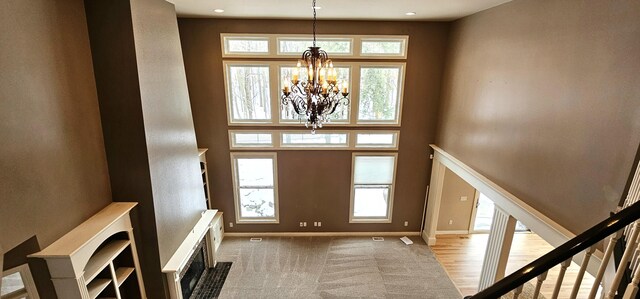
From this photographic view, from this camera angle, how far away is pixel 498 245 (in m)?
4.84

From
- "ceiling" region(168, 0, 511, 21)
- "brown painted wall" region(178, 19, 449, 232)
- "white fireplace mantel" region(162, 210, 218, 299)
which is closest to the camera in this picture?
"white fireplace mantel" region(162, 210, 218, 299)

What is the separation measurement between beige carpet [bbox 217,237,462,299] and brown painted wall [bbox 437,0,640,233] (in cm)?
284

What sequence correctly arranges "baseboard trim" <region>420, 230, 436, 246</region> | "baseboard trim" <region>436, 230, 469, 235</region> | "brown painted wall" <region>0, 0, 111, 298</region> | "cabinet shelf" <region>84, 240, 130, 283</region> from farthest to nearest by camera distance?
"baseboard trim" <region>436, 230, 469, 235</region>, "baseboard trim" <region>420, 230, 436, 246</region>, "cabinet shelf" <region>84, 240, 130, 283</region>, "brown painted wall" <region>0, 0, 111, 298</region>

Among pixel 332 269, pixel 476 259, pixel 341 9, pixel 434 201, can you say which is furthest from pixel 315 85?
pixel 476 259

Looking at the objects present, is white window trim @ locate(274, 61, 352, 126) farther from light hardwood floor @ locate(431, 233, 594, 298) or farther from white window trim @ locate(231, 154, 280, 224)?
light hardwood floor @ locate(431, 233, 594, 298)

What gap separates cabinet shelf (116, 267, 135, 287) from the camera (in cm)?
398

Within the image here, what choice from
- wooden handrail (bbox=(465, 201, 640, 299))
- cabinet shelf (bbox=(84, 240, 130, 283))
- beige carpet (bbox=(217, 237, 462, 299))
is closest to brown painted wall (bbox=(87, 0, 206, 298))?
cabinet shelf (bbox=(84, 240, 130, 283))

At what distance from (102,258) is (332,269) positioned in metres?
4.50

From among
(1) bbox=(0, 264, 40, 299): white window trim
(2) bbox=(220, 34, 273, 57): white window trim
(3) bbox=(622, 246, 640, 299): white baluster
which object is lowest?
(1) bbox=(0, 264, 40, 299): white window trim

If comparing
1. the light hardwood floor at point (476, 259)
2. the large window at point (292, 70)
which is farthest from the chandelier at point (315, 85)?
the light hardwood floor at point (476, 259)

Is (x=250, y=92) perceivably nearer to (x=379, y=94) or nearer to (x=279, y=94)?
(x=279, y=94)

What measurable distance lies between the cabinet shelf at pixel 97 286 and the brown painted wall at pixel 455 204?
24.0 ft

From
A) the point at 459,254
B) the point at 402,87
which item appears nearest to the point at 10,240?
the point at 402,87

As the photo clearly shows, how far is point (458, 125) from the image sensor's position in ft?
20.1
